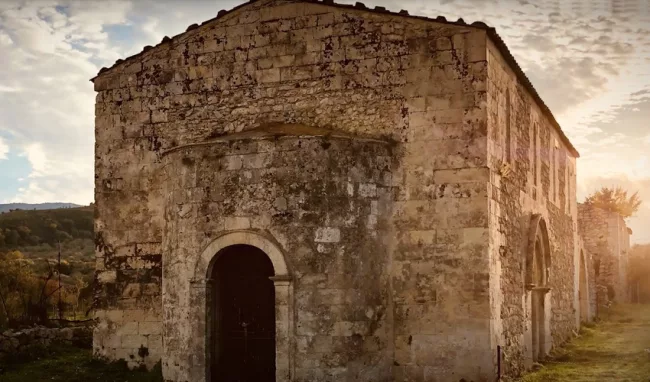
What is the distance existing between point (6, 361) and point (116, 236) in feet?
10.1

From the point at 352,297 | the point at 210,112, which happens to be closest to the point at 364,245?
the point at 352,297

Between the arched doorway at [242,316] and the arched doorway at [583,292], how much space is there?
1439cm

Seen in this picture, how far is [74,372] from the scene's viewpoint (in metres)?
12.0

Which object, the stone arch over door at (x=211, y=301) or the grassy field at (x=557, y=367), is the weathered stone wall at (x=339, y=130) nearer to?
the stone arch over door at (x=211, y=301)

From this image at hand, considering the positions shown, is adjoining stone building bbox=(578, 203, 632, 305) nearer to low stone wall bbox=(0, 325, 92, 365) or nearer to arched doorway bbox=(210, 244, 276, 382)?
low stone wall bbox=(0, 325, 92, 365)

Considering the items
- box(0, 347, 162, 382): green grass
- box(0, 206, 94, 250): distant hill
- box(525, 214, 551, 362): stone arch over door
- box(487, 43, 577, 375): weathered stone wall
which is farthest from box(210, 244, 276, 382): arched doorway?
box(0, 206, 94, 250): distant hill

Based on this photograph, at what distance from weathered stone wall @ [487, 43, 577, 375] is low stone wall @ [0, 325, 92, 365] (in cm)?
850

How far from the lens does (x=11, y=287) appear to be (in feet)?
62.3

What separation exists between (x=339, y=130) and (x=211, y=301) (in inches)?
129

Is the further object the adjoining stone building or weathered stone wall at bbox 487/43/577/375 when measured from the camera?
the adjoining stone building

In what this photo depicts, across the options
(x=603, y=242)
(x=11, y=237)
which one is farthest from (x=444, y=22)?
(x=11, y=237)

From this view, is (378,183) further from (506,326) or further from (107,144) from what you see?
(107,144)

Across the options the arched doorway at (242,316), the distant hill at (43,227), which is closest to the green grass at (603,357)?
the arched doorway at (242,316)

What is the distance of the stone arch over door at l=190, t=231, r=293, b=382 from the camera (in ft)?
32.4
